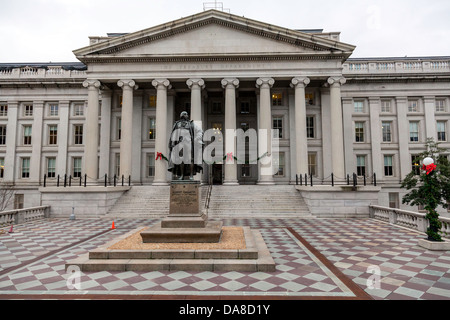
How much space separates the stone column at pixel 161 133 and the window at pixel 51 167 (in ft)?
54.1

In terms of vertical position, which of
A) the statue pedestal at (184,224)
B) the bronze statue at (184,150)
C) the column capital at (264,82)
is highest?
the column capital at (264,82)

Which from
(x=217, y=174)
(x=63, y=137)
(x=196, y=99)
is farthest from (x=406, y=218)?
(x=63, y=137)

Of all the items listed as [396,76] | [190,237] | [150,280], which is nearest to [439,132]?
[396,76]

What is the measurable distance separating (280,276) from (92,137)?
80.9ft

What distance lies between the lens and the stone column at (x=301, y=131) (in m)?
25.2

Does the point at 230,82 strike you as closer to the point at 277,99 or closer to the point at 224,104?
the point at 224,104

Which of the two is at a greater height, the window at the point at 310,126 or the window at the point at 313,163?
the window at the point at 310,126

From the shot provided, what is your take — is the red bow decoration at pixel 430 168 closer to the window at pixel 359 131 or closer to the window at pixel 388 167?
the window at pixel 359 131

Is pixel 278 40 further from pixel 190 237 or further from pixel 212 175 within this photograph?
pixel 190 237

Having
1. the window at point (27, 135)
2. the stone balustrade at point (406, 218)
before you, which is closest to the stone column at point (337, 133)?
the stone balustrade at point (406, 218)

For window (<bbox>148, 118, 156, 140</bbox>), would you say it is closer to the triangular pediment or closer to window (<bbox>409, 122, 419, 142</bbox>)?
the triangular pediment

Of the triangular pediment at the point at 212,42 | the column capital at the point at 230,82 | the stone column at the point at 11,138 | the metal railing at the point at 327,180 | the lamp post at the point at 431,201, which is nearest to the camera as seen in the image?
the lamp post at the point at 431,201

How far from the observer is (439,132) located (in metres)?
31.8

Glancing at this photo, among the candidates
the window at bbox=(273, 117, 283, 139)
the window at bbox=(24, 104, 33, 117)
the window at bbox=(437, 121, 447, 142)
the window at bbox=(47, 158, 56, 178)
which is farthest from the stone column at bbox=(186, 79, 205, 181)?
the window at bbox=(437, 121, 447, 142)
